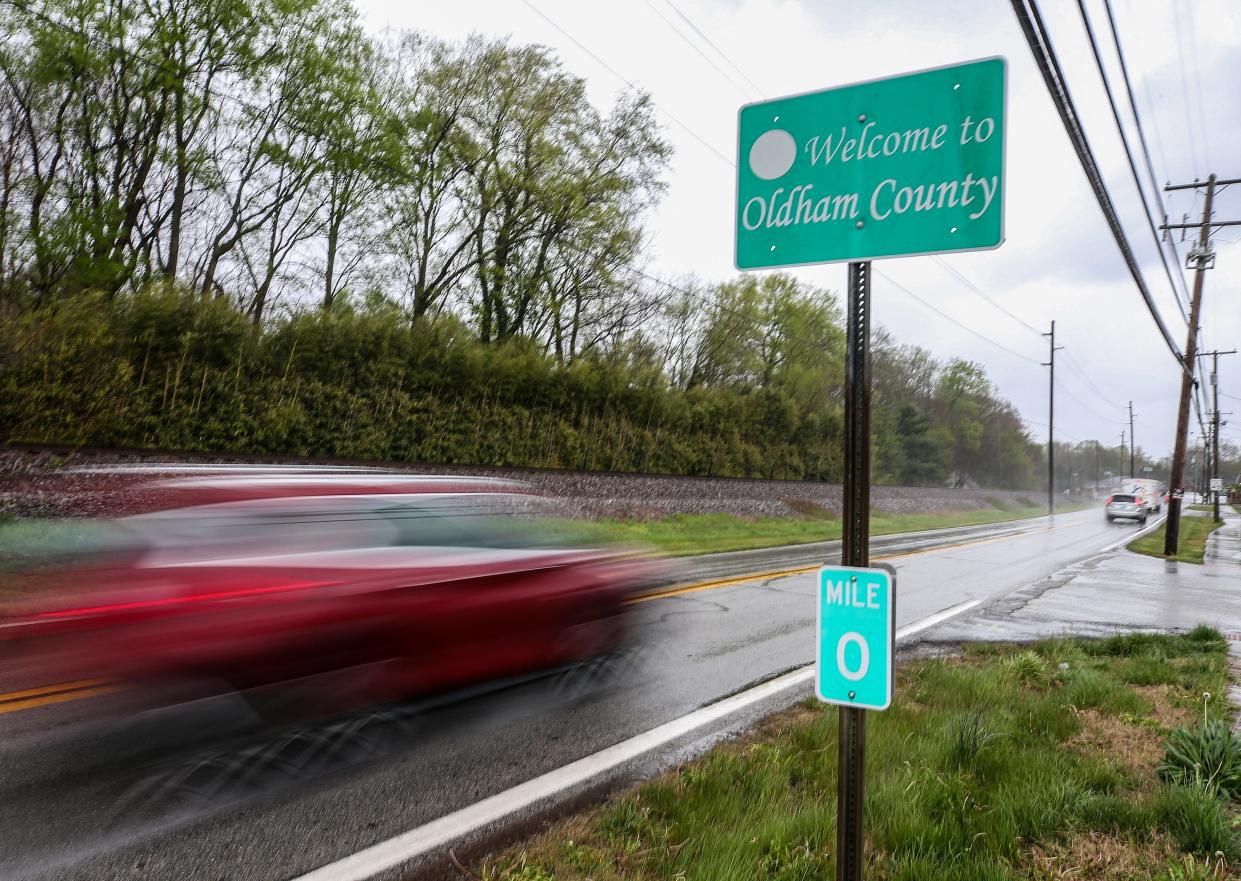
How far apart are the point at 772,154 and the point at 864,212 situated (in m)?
0.42

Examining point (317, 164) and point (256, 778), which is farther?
point (317, 164)

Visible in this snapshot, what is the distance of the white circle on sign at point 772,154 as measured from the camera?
258cm

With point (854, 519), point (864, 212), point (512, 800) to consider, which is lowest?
point (512, 800)

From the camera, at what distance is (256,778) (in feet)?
12.7

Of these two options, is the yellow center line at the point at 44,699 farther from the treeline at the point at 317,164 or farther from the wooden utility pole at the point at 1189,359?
the wooden utility pole at the point at 1189,359

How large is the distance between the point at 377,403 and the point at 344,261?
8.20 meters

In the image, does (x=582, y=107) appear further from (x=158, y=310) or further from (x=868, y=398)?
(x=868, y=398)

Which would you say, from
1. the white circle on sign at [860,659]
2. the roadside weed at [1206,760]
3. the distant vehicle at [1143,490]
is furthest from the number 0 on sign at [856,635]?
the distant vehicle at [1143,490]

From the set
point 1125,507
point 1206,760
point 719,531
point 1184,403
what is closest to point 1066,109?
point 1206,760

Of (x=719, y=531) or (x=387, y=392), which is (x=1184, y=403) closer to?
(x=719, y=531)

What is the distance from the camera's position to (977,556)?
60.5 ft

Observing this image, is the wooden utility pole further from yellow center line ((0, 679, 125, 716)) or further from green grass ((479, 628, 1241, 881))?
yellow center line ((0, 679, 125, 716))

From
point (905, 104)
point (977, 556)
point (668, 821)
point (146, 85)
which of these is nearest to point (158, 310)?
point (146, 85)

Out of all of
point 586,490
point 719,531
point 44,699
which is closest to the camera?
point 44,699
